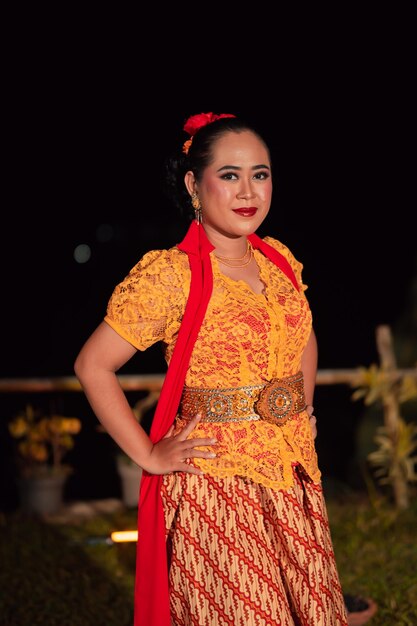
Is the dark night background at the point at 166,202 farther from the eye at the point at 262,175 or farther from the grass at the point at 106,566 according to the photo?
the eye at the point at 262,175

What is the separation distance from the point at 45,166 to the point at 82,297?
3291 mm

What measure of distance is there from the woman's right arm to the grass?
1.99m

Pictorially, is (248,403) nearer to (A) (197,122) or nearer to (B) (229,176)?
(B) (229,176)

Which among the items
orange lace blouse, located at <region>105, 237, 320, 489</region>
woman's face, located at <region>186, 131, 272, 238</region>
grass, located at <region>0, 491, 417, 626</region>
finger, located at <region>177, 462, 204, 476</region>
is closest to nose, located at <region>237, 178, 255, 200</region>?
woman's face, located at <region>186, 131, 272, 238</region>

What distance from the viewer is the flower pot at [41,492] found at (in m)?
6.30

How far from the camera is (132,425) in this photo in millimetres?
2471

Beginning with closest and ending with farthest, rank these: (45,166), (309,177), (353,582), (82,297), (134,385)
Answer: (353,582) < (134,385) < (309,177) < (45,166) < (82,297)

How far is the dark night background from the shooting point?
8.93 m

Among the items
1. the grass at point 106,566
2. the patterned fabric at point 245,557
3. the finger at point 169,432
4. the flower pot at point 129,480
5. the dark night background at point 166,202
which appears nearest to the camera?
the patterned fabric at point 245,557

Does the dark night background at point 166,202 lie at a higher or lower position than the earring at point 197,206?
higher

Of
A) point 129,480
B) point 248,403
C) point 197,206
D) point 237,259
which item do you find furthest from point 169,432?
→ point 129,480

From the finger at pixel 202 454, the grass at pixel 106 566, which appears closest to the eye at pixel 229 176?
the finger at pixel 202 454

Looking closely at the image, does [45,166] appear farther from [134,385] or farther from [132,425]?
[132,425]

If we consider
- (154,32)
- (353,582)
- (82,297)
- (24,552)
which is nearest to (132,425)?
(353,582)
